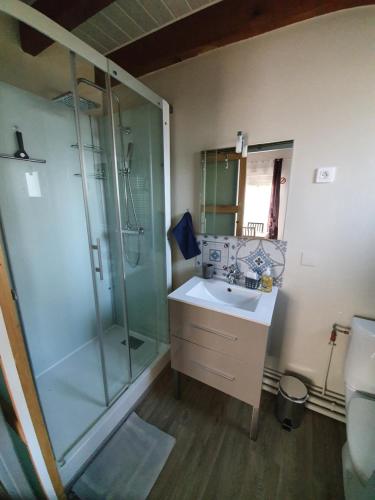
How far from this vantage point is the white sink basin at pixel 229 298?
1.19 m

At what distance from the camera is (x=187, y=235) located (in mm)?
1734

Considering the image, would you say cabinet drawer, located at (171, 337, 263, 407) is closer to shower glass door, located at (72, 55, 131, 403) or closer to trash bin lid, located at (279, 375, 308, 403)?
trash bin lid, located at (279, 375, 308, 403)

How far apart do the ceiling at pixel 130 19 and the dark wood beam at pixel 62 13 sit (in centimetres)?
16

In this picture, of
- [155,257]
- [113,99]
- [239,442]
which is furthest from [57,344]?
[113,99]

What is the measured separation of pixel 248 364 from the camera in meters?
1.21

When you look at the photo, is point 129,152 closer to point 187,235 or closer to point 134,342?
point 187,235

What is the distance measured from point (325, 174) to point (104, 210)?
5.66 ft

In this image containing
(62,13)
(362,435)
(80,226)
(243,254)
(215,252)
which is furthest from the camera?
(80,226)

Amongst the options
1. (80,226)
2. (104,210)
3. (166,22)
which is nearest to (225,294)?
(104,210)

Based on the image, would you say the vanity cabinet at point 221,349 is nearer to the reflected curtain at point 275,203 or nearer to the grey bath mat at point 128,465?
the grey bath mat at point 128,465

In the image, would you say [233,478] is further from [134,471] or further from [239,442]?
[134,471]

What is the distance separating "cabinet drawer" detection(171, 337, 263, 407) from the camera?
4.00 ft

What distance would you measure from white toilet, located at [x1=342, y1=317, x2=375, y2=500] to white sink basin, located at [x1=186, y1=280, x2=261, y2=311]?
0.61 m

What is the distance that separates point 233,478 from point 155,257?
153cm
